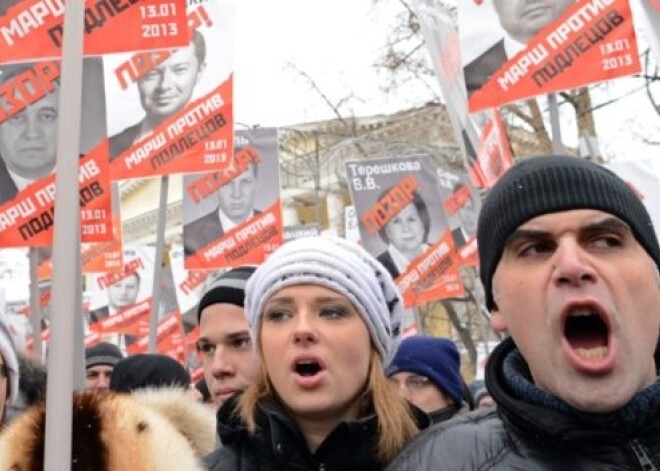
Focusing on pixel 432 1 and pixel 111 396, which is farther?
pixel 432 1

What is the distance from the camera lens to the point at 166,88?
354 inches

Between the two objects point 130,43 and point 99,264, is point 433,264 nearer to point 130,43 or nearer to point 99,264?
point 99,264

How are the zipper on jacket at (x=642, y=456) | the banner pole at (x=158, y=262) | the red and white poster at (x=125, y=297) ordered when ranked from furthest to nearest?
the red and white poster at (x=125, y=297), the banner pole at (x=158, y=262), the zipper on jacket at (x=642, y=456)

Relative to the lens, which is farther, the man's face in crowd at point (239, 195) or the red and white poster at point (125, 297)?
the red and white poster at point (125, 297)

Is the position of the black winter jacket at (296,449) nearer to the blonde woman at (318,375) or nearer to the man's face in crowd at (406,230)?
the blonde woman at (318,375)

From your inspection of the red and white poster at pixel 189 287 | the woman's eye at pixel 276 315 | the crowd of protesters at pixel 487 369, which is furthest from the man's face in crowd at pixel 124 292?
the woman's eye at pixel 276 315

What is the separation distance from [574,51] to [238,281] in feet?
11.1

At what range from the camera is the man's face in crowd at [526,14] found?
21.7 feet

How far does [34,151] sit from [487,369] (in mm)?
4225

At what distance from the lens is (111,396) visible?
7.40 feet

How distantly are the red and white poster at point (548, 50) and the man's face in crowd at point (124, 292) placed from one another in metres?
14.8

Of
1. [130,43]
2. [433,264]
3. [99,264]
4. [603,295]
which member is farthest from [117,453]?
→ [433,264]

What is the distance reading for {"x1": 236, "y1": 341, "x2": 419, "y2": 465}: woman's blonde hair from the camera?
255cm

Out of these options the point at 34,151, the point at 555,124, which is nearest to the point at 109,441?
the point at 34,151
